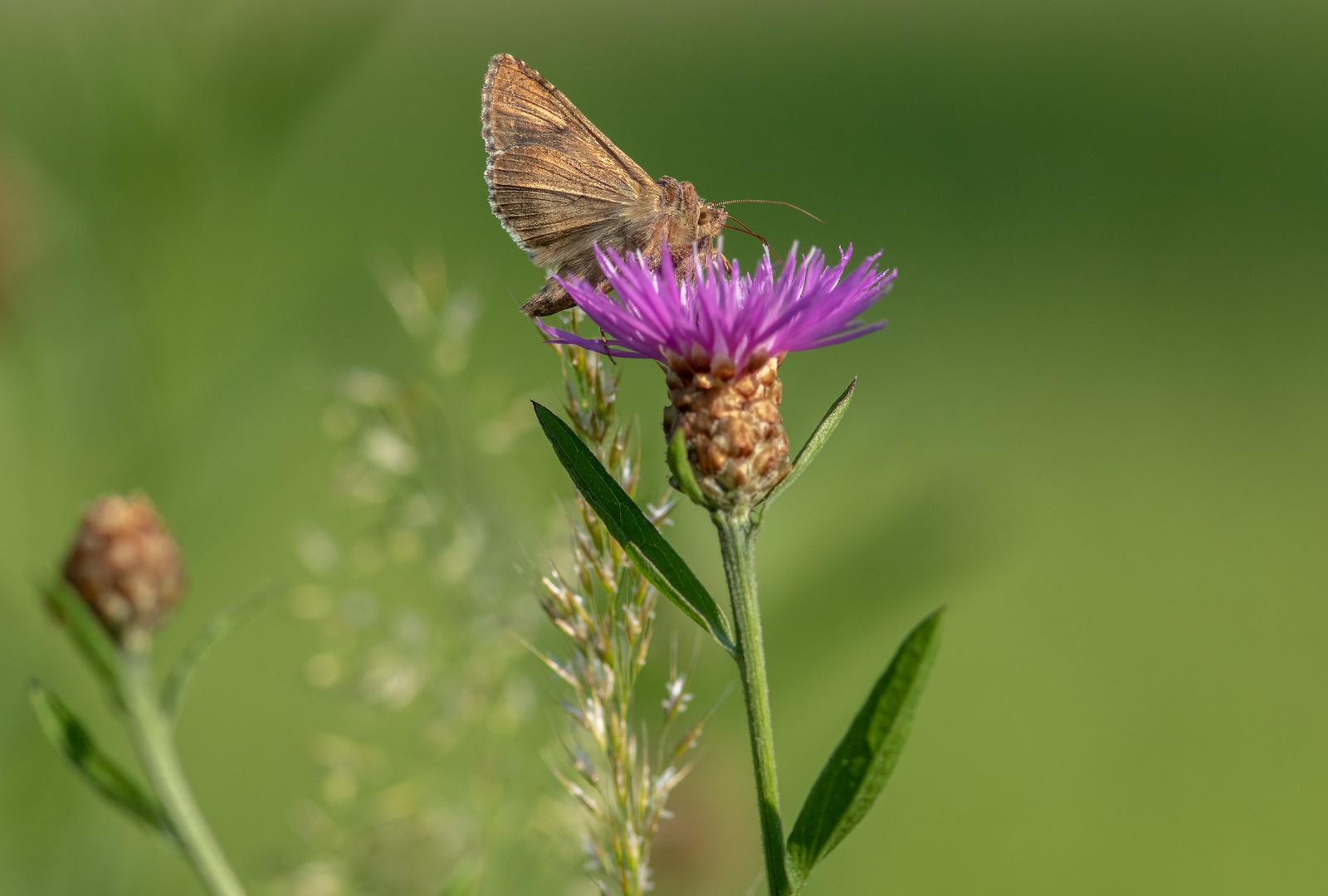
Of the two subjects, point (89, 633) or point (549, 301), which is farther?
point (549, 301)

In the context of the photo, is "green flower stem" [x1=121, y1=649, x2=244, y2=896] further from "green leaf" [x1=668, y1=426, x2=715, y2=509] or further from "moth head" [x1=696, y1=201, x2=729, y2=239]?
"moth head" [x1=696, y1=201, x2=729, y2=239]

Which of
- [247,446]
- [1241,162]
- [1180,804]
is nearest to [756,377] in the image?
[247,446]

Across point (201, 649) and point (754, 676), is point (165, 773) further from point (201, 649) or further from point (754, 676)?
point (754, 676)

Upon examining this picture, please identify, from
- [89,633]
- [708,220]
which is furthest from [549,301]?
[89,633]

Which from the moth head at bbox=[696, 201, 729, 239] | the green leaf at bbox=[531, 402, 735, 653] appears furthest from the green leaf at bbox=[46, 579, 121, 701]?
the moth head at bbox=[696, 201, 729, 239]

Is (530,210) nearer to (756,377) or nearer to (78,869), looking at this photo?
(756,377)

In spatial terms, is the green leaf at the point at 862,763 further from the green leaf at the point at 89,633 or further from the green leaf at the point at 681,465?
the green leaf at the point at 89,633
